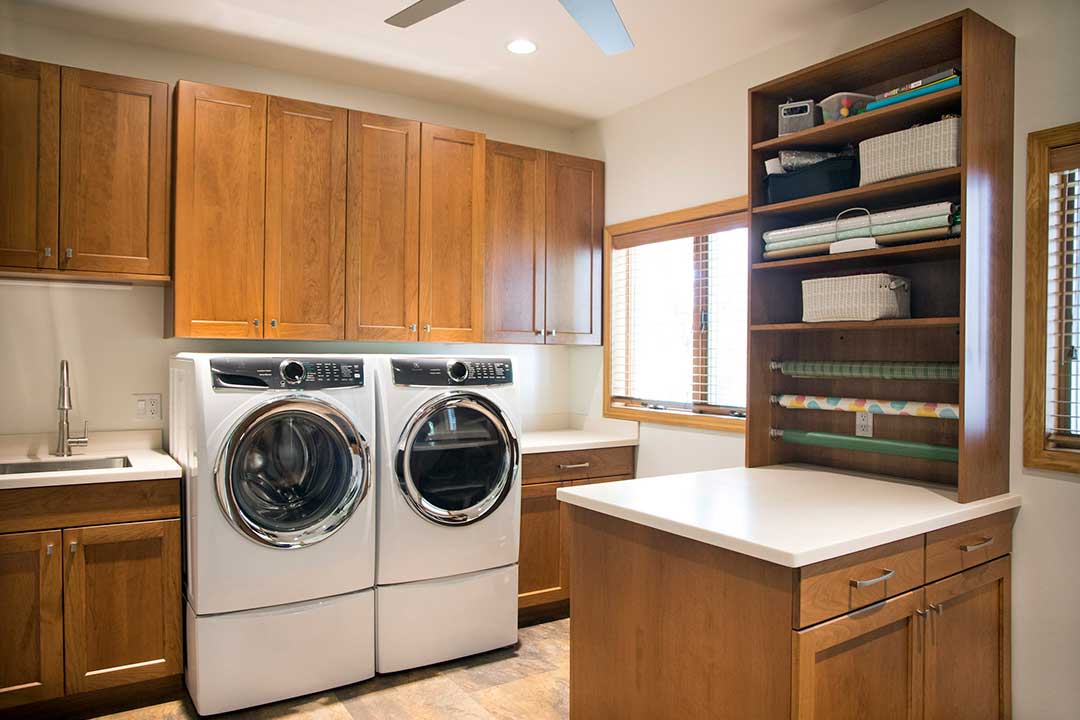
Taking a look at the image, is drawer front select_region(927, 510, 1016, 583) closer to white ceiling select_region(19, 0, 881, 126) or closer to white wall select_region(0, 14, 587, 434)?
white ceiling select_region(19, 0, 881, 126)

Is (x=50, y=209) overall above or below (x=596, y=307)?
above

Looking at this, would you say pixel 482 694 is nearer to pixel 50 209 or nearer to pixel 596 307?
pixel 596 307

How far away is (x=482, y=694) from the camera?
2.76 m

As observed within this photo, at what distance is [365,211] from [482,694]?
2.06 meters

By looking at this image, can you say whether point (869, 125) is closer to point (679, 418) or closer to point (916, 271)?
point (916, 271)

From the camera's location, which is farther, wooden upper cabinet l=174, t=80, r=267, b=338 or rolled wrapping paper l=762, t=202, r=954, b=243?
wooden upper cabinet l=174, t=80, r=267, b=338

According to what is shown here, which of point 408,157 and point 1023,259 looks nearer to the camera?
point 1023,259

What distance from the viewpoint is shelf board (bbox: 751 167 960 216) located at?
218 centimetres

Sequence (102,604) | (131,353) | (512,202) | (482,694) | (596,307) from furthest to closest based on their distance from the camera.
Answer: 1. (596,307)
2. (512,202)
3. (131,353)
4. (482,694)
5. (102,604)

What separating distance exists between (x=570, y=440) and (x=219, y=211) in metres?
1.91

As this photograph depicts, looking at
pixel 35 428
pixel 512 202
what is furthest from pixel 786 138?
pixel 35 428

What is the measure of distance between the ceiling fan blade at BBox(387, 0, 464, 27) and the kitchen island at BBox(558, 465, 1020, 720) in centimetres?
141

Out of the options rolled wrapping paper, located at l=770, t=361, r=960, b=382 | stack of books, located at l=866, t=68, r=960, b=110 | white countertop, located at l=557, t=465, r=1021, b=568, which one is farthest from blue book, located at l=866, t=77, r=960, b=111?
white countertop, located at l=557, t=465, r=1021, b=568

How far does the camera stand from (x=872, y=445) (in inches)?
98.9
